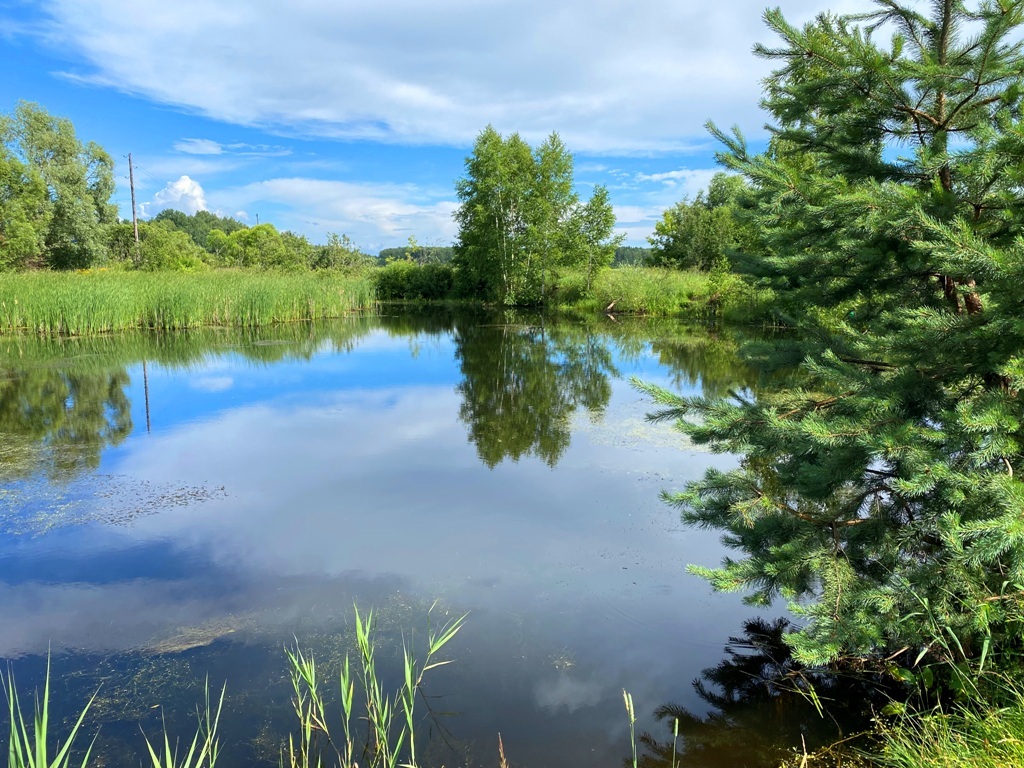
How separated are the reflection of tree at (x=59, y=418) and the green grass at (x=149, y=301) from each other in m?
5.72

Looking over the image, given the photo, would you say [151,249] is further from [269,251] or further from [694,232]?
[694,232]

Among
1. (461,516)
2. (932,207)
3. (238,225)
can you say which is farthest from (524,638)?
Result: (238,225)

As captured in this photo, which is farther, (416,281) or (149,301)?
(416,281)

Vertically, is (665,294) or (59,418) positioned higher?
(665,294)

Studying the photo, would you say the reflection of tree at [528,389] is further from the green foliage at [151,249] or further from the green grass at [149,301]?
the green foliage at [151,249]

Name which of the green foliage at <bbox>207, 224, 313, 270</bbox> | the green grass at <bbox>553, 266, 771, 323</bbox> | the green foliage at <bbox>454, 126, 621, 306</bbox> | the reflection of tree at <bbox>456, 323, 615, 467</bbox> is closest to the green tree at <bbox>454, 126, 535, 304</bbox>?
the green foliage at <bbox>454, 126, 621, 306</bbox>

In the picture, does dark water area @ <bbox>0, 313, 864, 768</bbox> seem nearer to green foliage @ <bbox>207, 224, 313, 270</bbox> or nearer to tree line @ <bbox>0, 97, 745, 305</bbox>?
tree line @ <bbox>0, 97, 745, 305</bbox>

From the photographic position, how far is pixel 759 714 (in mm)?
2934

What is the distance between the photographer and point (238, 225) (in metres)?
84.3

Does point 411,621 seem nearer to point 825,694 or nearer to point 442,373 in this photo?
point 825,694

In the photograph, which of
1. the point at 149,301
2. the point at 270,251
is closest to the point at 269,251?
the point at 270,251

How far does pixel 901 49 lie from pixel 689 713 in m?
3.07

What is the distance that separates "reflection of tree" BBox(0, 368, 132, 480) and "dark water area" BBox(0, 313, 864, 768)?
48 mm

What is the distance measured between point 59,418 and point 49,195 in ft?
101
